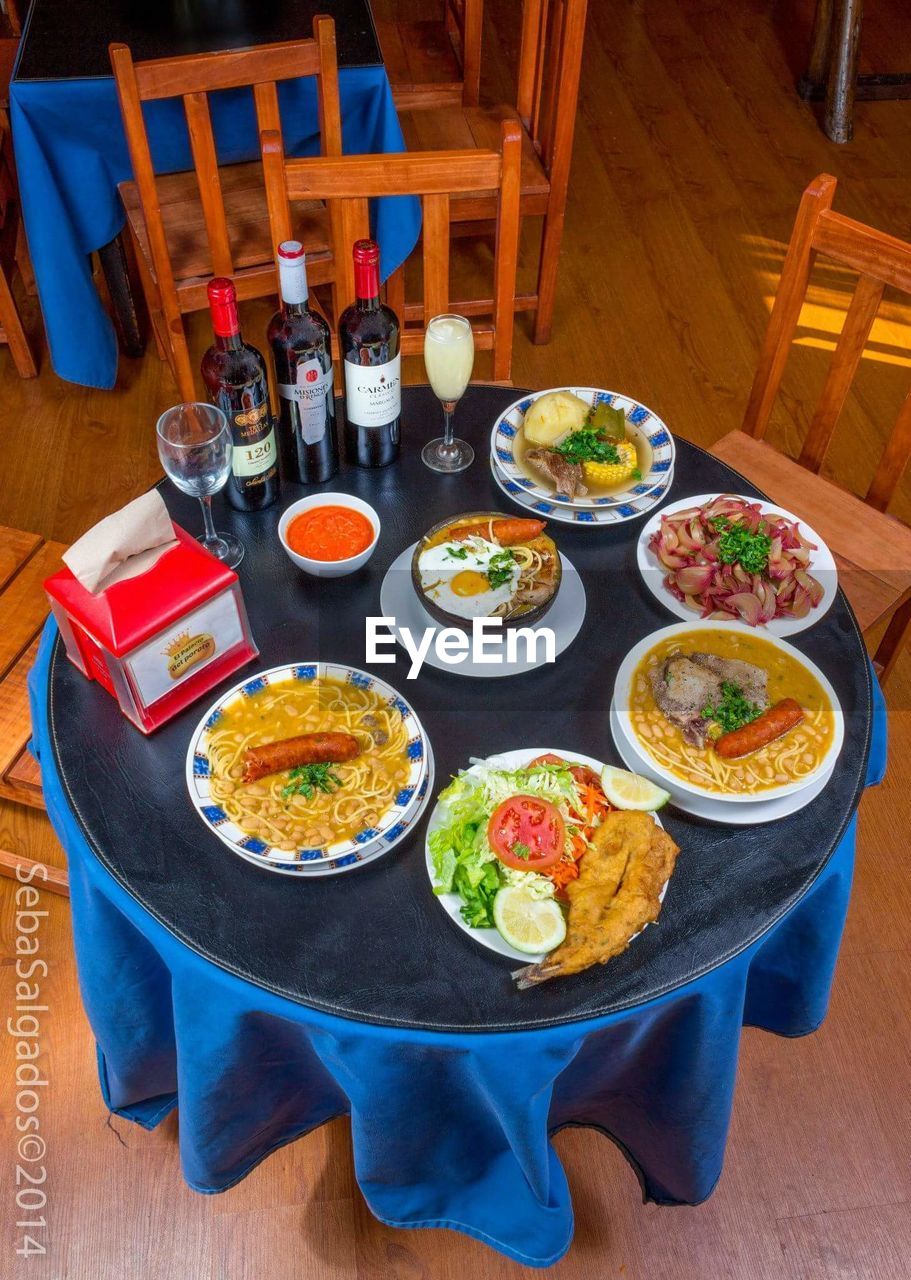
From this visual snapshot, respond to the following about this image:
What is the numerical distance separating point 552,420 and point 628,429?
14 centimetres

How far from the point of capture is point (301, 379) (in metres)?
1.51

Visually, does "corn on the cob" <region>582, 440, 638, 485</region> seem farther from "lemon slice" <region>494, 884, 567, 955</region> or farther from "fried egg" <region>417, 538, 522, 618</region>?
"lemon slice" <region>494, 884, 567, 955</region>

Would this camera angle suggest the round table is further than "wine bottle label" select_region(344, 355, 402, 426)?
No

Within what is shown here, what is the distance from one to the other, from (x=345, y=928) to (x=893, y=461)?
1425 mm

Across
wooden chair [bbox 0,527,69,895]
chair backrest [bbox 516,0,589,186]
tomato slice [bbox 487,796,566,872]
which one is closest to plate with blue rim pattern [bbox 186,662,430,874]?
tomato slice [bbox 487,796,566,872]

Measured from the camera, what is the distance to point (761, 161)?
401cm

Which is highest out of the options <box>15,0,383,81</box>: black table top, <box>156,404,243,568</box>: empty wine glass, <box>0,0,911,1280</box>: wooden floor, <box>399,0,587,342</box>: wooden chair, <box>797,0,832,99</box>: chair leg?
<box>15,0,383,81</box>: black table top

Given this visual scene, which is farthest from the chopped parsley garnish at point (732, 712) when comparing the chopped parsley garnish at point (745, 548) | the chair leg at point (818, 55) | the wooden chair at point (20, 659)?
the chair leg at point (818, 55)

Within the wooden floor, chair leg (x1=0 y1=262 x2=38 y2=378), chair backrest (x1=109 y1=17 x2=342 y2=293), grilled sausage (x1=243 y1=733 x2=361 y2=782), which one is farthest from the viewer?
chair leg (x1=0 y1=262 x2=38 y2=378)

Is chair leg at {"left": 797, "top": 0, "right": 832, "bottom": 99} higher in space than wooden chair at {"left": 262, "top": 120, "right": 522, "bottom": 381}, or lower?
lower

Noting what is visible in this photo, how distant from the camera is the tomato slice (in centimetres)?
121

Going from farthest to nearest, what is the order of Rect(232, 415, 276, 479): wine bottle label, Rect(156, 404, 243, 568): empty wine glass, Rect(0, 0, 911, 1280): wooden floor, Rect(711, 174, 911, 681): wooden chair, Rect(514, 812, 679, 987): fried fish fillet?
Rect(711, 174, 911, 681): wooden chair → Rect(0, 0, 911, 1280): wooden floor → Rect(232, 415, 276, 479): wine bottle label → Rect(156, 404, 243, 568): empty wine glass → Rect(514, 812, 679, 987): fried fish fillet

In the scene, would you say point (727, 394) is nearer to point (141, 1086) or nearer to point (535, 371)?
point (535, 371)

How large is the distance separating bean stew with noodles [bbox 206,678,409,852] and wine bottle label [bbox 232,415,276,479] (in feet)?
1.21
